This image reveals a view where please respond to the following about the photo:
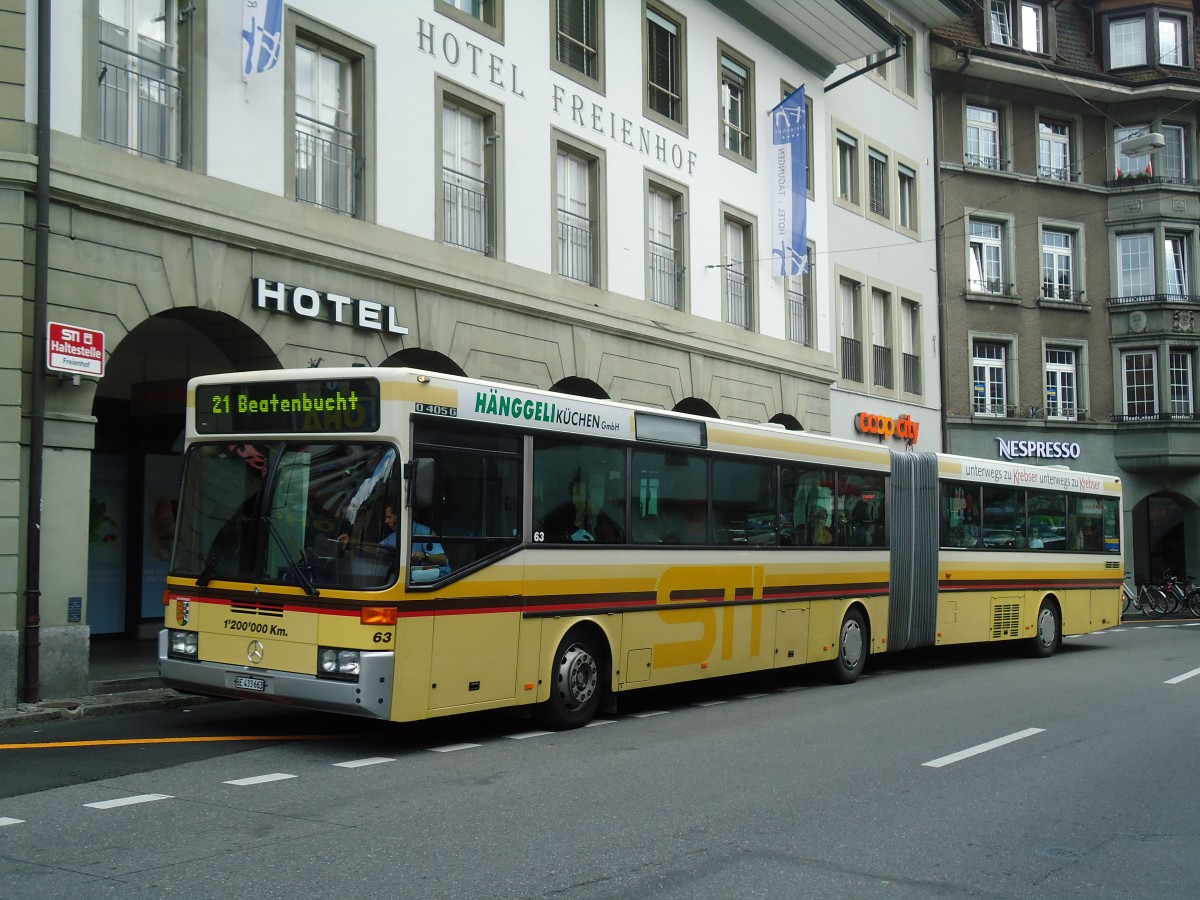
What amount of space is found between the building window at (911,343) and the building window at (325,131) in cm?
1842

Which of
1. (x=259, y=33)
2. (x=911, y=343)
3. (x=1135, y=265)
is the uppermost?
(x=1135, y=265)

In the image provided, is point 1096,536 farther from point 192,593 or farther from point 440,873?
point 440,873

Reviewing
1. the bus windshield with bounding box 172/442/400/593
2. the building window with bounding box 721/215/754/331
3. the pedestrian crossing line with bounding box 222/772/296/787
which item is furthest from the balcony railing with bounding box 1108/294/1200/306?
the pedestrian crossing line with bounding box 222/772/296/787

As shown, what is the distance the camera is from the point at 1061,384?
35.9 m

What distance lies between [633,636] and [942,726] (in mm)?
2924

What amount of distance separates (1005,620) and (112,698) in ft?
42.4

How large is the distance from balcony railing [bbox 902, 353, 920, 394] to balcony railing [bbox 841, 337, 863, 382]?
2.68m

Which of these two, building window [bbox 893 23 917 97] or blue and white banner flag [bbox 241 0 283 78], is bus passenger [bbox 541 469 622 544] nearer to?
blue and white banner flag [bbox 241 0 283 78]

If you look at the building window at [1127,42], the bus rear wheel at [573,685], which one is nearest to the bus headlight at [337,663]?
the bus rear wheel at [573,685]

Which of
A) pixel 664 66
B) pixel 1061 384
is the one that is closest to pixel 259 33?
pixel 664 66

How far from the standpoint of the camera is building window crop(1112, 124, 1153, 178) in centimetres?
3650

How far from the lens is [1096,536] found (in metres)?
22.2

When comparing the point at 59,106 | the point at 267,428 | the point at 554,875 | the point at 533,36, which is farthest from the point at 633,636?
the point at 533,36

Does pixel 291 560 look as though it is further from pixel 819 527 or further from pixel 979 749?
pixel 819 527
